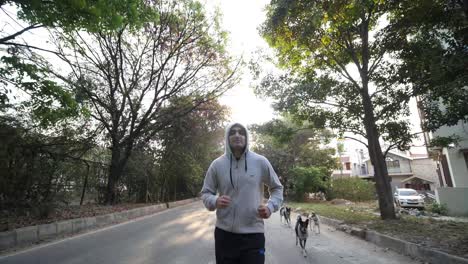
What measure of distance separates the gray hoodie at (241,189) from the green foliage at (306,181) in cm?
2517

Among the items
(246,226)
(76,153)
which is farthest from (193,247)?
(76,153)

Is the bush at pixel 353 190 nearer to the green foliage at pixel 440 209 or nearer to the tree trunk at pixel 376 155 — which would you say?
the green foliage at pixel 440 209

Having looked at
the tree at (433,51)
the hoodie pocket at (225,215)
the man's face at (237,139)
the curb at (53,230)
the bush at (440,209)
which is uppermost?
the tree at (433,51)

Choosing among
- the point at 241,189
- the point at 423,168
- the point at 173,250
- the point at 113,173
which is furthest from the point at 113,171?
the point at 423,168

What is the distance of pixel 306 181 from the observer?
26969mm

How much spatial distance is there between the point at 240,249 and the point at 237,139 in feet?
3.11

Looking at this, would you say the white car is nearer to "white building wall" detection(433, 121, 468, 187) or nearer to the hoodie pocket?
"white building wall" detection(433, 121, 468, 187)

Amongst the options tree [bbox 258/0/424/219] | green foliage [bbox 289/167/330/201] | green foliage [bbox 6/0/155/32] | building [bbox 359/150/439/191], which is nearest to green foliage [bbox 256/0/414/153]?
tree [bbox 258/0/424/219]

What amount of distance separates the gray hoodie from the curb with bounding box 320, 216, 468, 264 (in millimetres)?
4385

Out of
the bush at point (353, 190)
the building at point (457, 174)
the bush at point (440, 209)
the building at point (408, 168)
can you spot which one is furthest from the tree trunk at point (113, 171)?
the building at point (408, 168)

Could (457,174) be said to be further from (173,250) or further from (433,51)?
(173,250)

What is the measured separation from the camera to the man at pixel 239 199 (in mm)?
2385

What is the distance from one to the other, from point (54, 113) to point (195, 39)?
10.6 meters

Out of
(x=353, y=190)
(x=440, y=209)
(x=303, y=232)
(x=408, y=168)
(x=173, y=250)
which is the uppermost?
(x=408, y=168)
